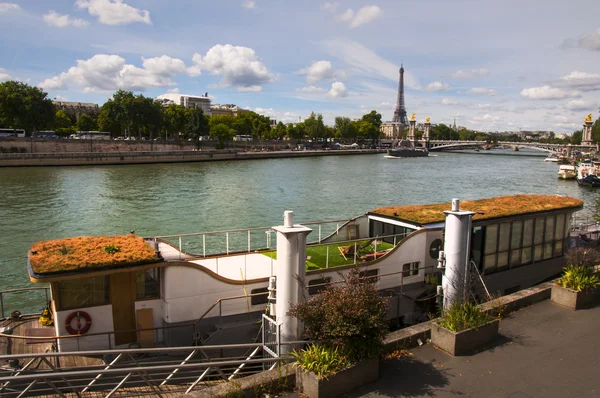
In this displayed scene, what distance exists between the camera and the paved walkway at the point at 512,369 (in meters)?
6.20

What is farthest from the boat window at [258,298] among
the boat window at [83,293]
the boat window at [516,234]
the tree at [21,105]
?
the tree at [21,105]

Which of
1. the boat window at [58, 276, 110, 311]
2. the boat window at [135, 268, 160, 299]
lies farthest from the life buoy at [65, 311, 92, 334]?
the boat window at [135, 268, 160, 299]

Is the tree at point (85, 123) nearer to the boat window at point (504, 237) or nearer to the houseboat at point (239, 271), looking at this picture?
the houseboat at point (239, 271)

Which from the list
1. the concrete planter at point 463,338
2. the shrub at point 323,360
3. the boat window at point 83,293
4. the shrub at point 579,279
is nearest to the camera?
the shrub at point 323,360

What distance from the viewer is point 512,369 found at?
22.4 ft

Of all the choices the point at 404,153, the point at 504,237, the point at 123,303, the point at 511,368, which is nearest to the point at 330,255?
the point at 504,237

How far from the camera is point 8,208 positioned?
33.2 metres

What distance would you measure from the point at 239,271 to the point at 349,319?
5345 millimetres

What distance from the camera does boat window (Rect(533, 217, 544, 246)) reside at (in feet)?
41.9

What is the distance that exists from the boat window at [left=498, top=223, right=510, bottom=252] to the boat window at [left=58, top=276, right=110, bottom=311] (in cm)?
Answer: 924

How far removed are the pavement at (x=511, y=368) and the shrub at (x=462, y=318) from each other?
0.42 meters

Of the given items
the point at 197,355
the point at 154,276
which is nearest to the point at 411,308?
the point at 197,355

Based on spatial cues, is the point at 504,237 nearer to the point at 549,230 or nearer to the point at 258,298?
the point at 549,230

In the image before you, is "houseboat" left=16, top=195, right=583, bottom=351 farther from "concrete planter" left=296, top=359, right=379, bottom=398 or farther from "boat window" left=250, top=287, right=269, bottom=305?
"concrete planter" left=296, top=359, right=379, bottom=398
